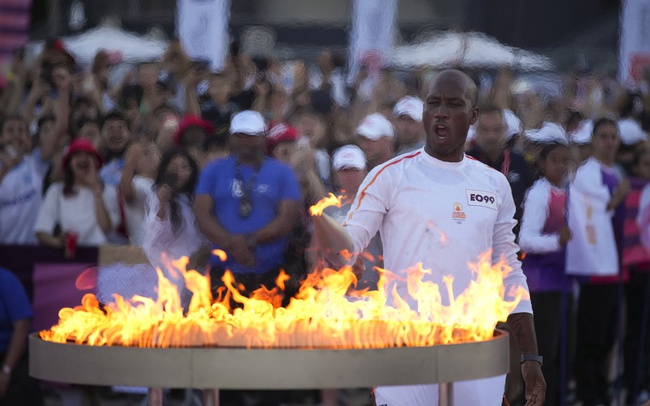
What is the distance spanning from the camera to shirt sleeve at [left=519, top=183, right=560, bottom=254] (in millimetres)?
8078

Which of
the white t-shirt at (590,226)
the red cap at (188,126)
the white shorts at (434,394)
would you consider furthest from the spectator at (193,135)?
the white shorts at (434,394)

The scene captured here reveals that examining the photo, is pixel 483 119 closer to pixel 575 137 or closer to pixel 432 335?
pixel 575 137

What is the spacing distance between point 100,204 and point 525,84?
21.2 feet

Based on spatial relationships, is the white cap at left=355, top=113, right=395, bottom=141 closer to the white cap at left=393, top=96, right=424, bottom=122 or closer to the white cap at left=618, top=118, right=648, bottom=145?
the white cap at left=393, top=96, right=424, bottom=122

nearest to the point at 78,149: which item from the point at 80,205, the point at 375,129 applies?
the point at 80,205

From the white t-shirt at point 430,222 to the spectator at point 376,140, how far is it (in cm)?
316

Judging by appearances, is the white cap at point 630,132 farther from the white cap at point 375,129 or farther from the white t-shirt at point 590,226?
the white cap at point 375,129

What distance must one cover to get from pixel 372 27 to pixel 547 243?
6.94 metres

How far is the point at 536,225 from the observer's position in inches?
323

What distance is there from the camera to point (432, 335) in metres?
4.20

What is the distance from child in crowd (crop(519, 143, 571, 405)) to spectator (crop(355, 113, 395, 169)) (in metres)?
1.04

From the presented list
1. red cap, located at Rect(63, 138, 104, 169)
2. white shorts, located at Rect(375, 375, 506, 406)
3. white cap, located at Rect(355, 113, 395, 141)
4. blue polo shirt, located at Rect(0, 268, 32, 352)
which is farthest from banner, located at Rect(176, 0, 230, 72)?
white shorts, located at Rect(375, 375, 506, 406)

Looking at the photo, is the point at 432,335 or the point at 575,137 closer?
the point at 432,335

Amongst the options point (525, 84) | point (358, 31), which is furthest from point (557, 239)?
point (358, 31)
